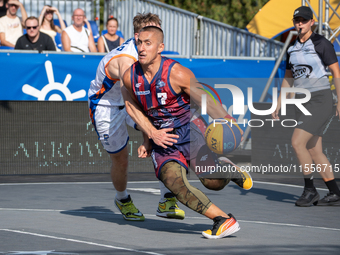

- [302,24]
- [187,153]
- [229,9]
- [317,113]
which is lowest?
[187,153]

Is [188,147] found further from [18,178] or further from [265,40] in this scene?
[265,40]

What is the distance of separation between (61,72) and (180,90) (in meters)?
6.66

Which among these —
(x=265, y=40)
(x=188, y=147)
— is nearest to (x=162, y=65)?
(x=188, y=147)

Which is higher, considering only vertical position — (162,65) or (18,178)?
(162,65)

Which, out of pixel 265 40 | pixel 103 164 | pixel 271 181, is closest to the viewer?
pixel 271 181

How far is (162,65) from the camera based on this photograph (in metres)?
5.50

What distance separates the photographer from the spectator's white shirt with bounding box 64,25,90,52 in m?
13.6

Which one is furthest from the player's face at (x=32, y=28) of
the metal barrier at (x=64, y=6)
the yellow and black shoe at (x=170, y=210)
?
the yellow and black shoe at (x=170, y=210)

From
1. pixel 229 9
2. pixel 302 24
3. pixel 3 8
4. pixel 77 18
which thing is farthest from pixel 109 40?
pixel 229 9

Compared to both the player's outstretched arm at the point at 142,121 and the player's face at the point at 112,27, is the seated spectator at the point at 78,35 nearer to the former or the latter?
the player's face at the point at 112,27

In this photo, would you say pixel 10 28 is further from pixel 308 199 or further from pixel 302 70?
pixel 308 199

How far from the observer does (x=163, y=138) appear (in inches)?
215

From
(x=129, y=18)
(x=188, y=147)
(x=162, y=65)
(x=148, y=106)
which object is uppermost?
(x=129, y=18)

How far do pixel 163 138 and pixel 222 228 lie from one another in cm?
94
